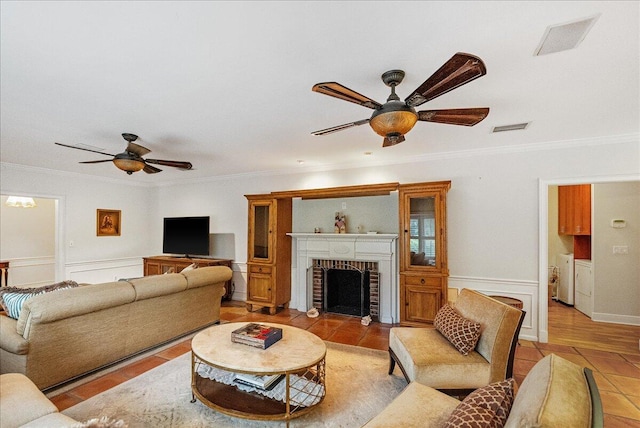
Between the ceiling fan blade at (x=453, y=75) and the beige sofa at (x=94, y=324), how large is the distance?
10.4 feet

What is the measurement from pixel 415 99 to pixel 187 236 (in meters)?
5.43

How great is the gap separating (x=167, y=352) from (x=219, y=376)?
1150 millimetres

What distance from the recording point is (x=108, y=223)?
645 centimetres

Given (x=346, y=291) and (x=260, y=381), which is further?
(x=346, y=291)

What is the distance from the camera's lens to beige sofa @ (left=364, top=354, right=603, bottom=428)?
0.96 metres

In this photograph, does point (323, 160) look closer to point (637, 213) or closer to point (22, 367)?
point (22, 367)

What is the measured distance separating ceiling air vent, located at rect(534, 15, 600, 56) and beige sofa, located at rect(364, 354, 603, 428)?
1.73 m

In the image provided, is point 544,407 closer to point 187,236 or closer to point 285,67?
point 285,67

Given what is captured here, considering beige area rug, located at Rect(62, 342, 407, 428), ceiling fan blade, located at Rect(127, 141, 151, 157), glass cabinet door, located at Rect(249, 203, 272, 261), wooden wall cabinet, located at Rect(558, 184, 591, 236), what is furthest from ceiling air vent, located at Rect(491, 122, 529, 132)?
ceiling fan blade, located at Rect(127, 141, 151, 157)

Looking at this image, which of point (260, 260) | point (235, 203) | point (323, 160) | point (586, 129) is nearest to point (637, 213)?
point (586, 129)

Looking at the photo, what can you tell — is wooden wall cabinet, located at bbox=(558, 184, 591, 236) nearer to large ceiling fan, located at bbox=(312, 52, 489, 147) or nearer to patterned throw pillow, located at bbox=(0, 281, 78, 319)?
large ceiling fan, located at bbox=(312, 52, 489, 147)

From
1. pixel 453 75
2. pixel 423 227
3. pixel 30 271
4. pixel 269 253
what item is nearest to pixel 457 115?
pixel 453 75

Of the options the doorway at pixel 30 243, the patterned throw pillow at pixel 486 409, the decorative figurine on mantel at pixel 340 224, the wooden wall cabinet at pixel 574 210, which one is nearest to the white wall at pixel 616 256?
the wooden wall cabinet at pixel 574 210

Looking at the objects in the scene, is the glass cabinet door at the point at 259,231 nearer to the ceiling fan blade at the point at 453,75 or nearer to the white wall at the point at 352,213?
the white wall at the point at 352,213
